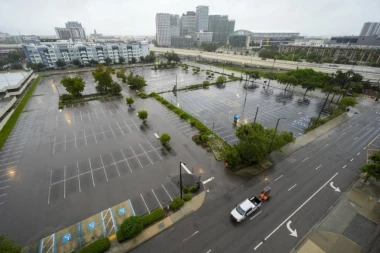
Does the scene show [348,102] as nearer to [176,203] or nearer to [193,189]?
[193,189]

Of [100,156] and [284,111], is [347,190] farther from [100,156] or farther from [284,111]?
[100,156]

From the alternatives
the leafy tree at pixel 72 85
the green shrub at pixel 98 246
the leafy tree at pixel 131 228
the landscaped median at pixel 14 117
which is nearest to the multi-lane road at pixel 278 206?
the leafy tree at pixel 131 228

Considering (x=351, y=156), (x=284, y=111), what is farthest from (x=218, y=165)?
(x=284, y=111)

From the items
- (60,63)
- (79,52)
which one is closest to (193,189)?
(60,63)

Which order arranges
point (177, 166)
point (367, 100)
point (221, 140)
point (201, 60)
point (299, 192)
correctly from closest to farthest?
point (299, 192), point (177, 166), point (221, 140), point (367, 100), point (201, 60)

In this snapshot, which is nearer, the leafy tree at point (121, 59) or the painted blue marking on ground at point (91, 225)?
the painted blue marking on ground at point (91, 225)

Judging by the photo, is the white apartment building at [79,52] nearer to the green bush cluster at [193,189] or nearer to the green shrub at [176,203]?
the green bush cluster at [193,189]
